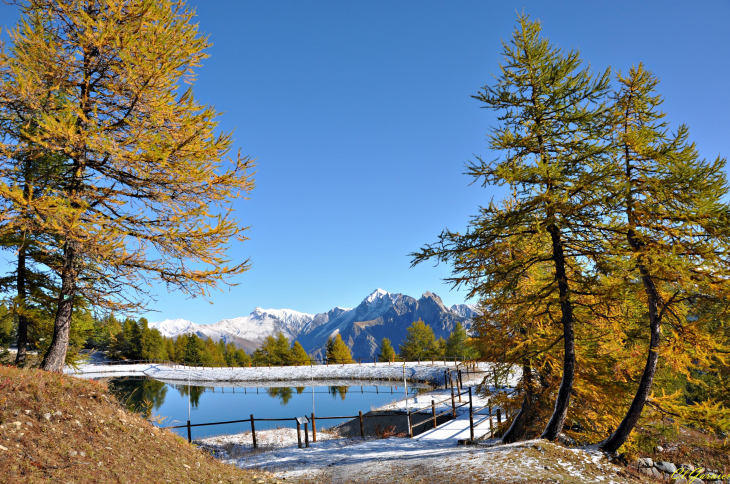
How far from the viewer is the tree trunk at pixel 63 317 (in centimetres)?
880

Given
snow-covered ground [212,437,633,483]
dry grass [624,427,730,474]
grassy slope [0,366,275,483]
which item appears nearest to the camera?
grassy slope [0,366,275,483]

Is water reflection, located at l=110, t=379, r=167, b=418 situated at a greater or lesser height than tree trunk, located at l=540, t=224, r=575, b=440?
lesser

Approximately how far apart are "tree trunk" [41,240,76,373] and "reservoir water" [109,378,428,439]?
2239 cm

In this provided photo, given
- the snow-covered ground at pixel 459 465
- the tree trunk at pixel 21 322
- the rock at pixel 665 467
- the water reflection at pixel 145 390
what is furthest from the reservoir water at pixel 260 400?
the rock at pixel 665 467

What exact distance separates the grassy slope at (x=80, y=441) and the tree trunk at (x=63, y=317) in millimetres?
1002

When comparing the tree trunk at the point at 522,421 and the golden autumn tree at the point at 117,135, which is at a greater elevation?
the golden autumn tree at the point at 117,135

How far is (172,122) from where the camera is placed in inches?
394

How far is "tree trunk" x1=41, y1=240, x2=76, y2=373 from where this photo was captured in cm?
880

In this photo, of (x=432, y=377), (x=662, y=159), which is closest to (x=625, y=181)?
(x=662, y=159)

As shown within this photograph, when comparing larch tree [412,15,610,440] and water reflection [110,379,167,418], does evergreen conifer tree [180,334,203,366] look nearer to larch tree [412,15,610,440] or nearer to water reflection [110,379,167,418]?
water reflection [110,379,167,418]

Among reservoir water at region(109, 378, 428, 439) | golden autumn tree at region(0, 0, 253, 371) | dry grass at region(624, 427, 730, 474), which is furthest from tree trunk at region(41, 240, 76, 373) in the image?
reservoir water at region(109, 378, 428, 439)

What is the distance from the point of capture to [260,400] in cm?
4197

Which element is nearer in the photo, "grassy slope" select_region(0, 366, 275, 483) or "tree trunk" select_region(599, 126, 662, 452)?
"grassy slope" select_region(0, 366, 275, 483)

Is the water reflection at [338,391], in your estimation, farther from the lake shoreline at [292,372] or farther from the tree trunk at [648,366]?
the tree trunk at [648,366]
